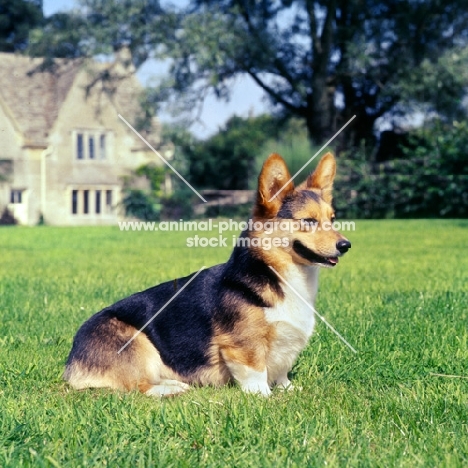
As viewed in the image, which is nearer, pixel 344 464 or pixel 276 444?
pixel 344 464

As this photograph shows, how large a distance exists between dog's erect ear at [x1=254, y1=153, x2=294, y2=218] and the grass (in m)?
0.99

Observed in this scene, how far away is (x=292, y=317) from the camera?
3865 mm

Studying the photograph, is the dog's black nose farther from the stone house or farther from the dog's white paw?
the stone house

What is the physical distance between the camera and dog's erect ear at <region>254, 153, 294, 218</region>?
12.4 feet

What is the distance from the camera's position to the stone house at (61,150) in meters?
35.7

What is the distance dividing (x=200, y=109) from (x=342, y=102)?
7.10 meters

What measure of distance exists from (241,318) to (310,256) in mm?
498

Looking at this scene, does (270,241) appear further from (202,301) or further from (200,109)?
(200,109)

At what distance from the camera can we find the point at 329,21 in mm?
27547

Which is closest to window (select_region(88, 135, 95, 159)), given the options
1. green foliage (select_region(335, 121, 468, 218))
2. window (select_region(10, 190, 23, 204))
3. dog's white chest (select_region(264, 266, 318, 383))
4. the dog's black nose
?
window (select_region(10, 190, 23, 204))

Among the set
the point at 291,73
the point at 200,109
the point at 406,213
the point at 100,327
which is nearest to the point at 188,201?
the point at 200,109

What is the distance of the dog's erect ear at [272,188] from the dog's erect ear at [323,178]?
292 millimetres

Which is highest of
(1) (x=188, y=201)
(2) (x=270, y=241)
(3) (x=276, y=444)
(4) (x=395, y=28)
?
(4) (x=395, y=28)

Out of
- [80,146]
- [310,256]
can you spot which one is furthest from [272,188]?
[80,146]
